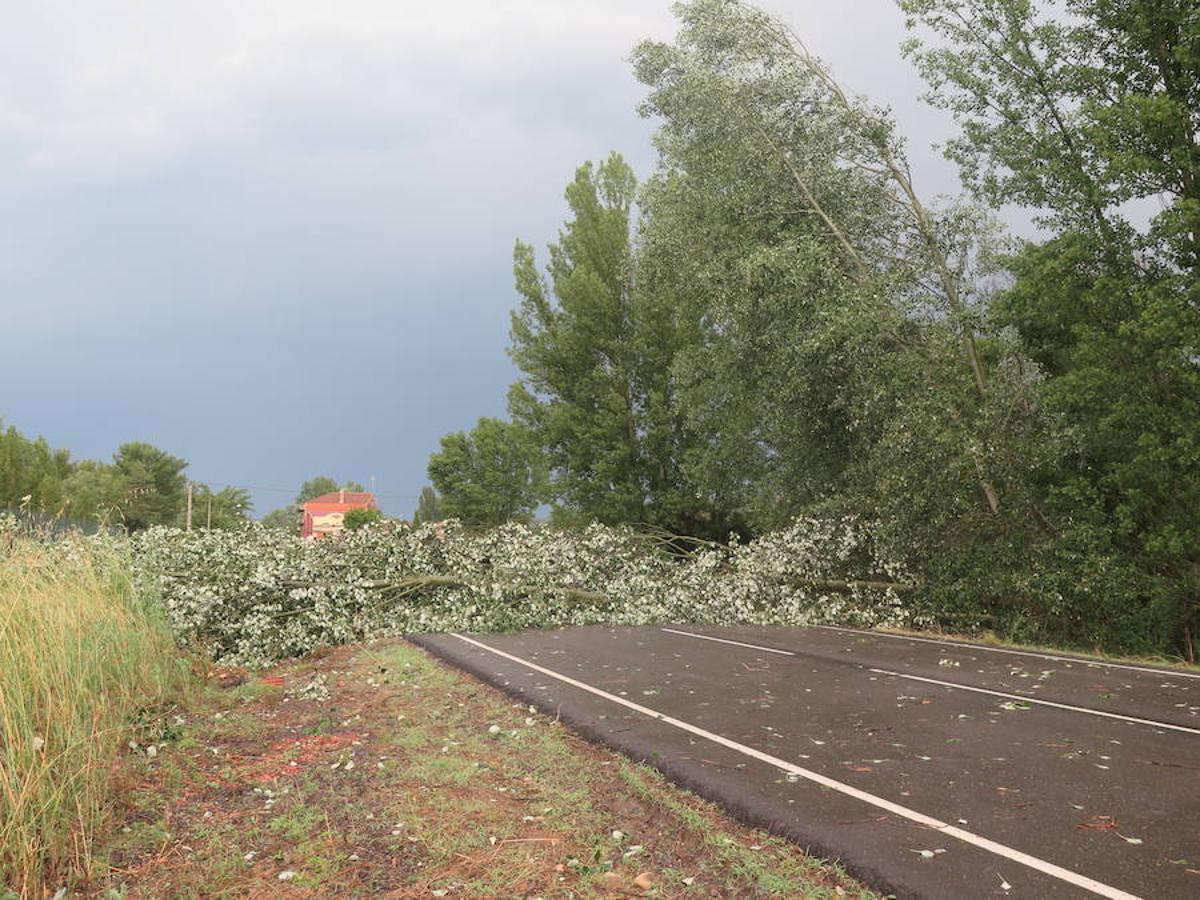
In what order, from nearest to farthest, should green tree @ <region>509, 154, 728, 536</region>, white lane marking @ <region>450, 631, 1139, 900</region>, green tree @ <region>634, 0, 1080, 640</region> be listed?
white lane marking @ <region>450, 631, 1139, 900</region>, green tree @ <region>634, 0, 1080, 640</region>, green tree @ <region>509, 154, 728, 536</region>

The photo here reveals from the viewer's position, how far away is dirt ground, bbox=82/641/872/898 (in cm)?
374

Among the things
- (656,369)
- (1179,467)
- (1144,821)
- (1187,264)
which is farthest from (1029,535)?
(656,369)

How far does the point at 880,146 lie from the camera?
16.0 metres

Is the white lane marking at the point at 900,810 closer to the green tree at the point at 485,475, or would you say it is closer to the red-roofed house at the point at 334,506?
the green tree at the point at 485,475

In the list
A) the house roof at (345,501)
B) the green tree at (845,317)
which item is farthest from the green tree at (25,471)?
the green tree at (845,317)

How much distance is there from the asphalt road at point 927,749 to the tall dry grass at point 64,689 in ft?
10.1

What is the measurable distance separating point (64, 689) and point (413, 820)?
8.24 feet

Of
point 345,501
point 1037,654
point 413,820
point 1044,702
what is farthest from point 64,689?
point 345,501

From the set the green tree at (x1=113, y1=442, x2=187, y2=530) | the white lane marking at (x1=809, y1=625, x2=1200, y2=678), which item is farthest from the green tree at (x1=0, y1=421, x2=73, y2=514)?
the white lane marking at (x1=809, y1=625, x2=1200, y2=678)

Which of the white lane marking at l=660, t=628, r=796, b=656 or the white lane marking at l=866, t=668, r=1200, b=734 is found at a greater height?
the white lane marking at l=866, t=668, r=1200, b=734

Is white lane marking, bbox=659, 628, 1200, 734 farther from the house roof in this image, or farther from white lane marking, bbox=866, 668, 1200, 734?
the house roof

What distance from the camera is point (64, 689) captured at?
530cm

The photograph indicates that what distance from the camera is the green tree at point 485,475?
Answer: 40.9 m

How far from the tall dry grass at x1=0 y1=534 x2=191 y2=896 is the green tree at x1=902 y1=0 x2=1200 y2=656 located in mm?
11903
